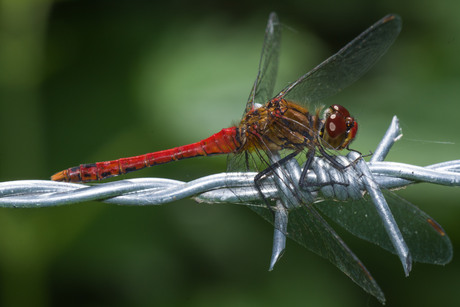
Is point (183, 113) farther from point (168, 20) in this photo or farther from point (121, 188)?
point (121, 188)

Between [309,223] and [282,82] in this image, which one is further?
[282,82]

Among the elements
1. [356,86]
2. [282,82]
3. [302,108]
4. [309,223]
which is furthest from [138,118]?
[309,223]

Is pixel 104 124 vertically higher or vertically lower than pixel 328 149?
higher

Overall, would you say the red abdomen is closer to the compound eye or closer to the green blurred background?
the green blurred background

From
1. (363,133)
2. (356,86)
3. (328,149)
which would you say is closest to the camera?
(328,149)

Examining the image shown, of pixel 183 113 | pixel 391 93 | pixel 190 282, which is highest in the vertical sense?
pixel 183 113

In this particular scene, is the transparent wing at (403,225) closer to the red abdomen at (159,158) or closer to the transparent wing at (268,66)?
the red abdomen at (159,158)

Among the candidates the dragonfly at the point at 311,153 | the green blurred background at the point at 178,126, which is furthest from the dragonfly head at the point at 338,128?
the green blurred background at the point at 178,126

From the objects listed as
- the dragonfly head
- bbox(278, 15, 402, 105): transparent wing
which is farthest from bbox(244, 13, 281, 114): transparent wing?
the dragonfly head

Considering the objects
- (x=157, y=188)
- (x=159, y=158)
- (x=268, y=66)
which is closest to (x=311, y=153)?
(x=157, y=188)
